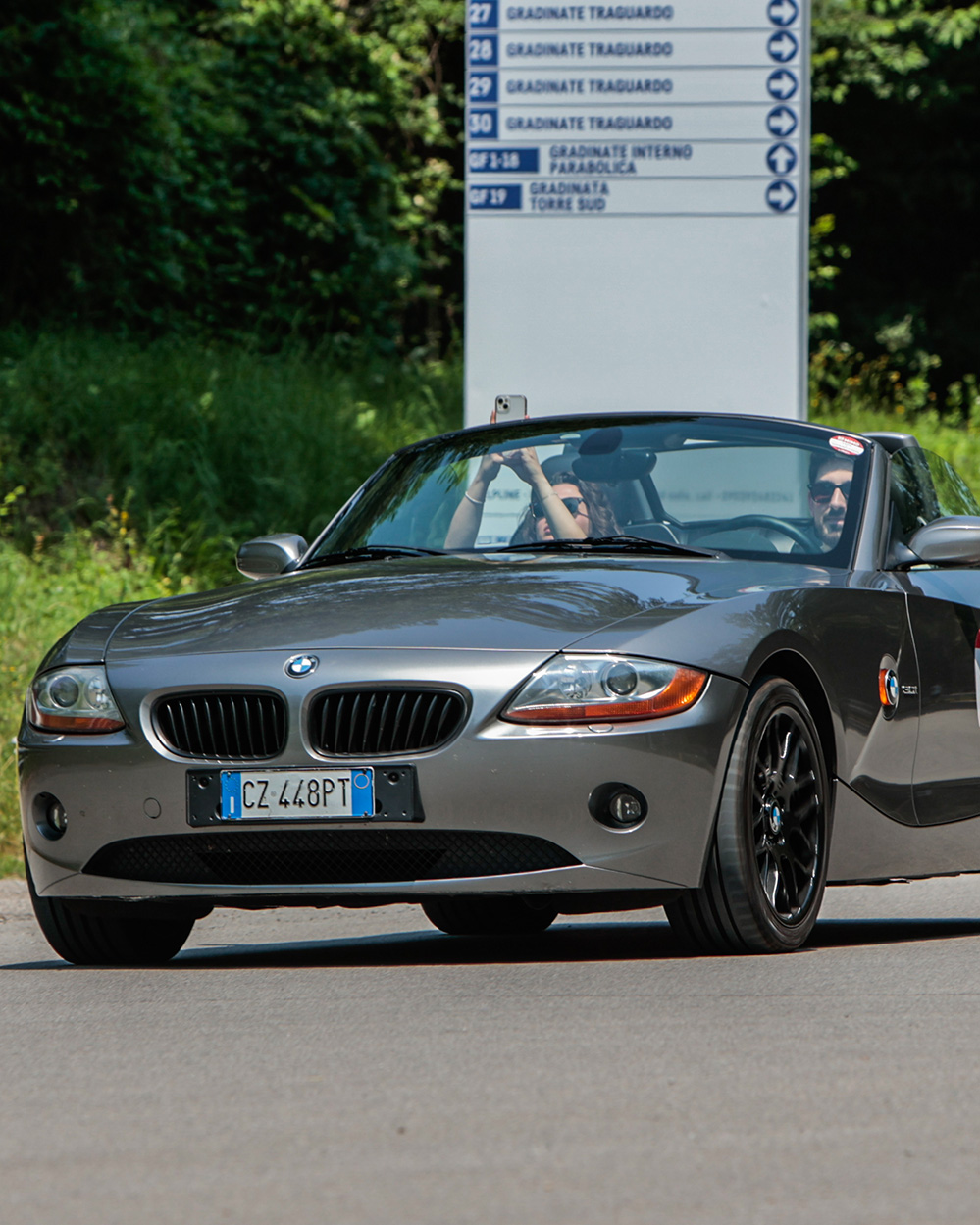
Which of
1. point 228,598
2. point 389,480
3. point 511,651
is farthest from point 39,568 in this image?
point 511,651

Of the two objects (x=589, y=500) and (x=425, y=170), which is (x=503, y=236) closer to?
(x=589, y=500)

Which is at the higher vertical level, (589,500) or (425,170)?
(425,170)

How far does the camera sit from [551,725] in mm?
5684

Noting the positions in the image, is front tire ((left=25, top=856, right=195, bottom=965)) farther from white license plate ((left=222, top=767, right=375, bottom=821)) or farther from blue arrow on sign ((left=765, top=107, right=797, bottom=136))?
blue arrow on sign ((left=765, top=107, right=797, bottom=136))

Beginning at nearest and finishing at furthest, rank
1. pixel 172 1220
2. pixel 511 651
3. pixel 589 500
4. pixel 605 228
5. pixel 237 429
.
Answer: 1. pixel 172 1220
2. pixel 511 651
3. pixel 589 500
4. pixel 605 228
5. pixel 237 429

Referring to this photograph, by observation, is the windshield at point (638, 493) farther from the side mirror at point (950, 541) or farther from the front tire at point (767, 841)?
the front tire at point (767, 841)

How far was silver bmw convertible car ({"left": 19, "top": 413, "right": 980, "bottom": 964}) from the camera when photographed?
18.7ft

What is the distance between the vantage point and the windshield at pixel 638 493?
272 inches

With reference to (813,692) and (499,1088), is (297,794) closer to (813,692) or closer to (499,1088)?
(813,692)

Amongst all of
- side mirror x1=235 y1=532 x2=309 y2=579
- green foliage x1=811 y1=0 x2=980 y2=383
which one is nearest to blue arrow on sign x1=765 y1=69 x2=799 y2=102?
side mirror x1=235 y1=532 x2=309 y2=579

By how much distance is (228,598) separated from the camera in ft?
21.5


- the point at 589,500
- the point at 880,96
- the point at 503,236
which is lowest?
the point at 589,500

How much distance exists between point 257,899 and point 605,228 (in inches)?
357

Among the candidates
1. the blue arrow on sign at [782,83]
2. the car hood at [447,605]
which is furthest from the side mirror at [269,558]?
the blue arrow on sign at [782,83]
